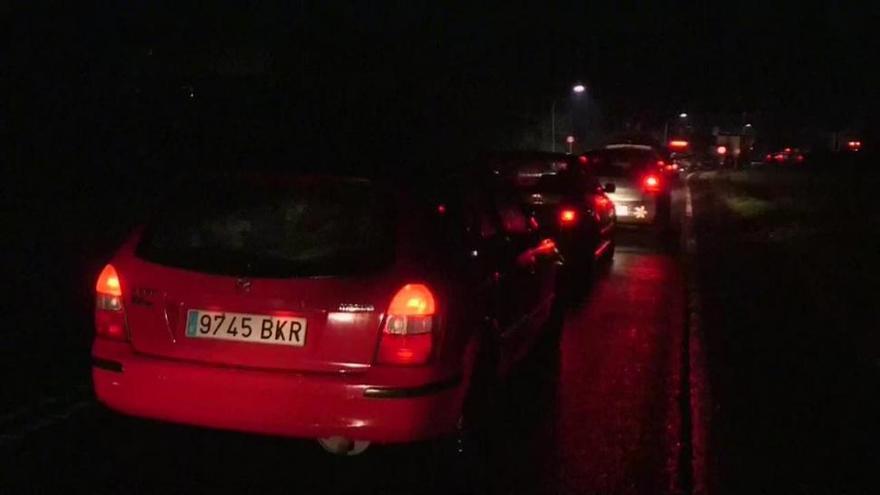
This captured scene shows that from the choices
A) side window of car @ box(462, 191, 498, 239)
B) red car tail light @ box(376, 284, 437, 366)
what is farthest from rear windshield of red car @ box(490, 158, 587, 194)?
red car tail light @ box(376, 284, 437, 366)

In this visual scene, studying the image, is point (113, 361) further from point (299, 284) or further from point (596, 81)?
point (596, 81)

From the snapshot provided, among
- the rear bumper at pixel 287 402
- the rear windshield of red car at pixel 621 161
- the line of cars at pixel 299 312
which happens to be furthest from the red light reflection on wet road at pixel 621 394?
the rear windshield of red car at pixel 621 161

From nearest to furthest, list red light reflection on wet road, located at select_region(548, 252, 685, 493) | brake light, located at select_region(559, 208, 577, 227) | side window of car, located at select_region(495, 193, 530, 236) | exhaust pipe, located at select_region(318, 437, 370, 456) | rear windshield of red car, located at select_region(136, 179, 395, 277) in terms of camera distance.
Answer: rear windshield of red car, located at select_region(136, 179, 395, 277) < exhaust pipe, located at select_region(318, 437, 370, 456) < red light reflection on wet road, located at select_region(548, 252, 685, 493) < side window of car, located at select_region(495, 193, 530, 236) < brake light, located at select_region(559, 208, 577, 227)

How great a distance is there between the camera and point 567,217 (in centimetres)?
1310

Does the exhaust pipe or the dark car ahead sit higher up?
the dark car ahead

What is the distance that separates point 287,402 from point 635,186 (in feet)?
49.6

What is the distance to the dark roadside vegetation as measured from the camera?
6.51 metres

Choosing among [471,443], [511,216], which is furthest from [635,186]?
[471,443]

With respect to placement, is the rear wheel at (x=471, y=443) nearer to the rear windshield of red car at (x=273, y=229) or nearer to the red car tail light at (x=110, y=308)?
the rear windshield of red car at (x=273, y=229)

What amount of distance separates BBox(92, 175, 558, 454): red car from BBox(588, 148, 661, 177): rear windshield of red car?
14405mm

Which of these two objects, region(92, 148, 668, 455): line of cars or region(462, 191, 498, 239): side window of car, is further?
region(462, 191, 498, 239): side window of car

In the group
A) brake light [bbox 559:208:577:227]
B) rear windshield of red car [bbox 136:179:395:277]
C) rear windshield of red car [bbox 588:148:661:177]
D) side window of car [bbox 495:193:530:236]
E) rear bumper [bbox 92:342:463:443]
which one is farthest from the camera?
rear windshield of red car [bbox 588:148:661:177]

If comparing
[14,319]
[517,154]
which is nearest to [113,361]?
[14,319]

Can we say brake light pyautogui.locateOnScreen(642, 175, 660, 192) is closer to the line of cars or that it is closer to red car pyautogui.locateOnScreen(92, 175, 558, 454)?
Result: the line of cars
